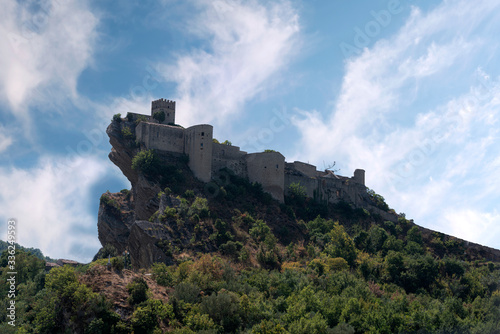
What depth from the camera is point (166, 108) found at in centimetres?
6788

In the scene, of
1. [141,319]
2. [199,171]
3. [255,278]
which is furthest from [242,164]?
[141,319]

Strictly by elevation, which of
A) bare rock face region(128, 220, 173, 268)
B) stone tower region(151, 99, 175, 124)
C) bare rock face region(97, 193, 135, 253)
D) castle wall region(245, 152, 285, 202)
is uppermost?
stone tower region(151, 99, 175, 124)

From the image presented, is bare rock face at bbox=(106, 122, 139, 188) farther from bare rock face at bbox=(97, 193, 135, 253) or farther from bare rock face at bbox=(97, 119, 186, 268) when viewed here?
bare rock face at bbox=(97, 193, 135, 253)

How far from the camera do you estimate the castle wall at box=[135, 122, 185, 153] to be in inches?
2416

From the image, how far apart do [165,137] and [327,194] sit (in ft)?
72.7

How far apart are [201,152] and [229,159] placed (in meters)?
4.57

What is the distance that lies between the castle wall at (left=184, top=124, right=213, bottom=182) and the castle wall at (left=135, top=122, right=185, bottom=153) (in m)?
1.99

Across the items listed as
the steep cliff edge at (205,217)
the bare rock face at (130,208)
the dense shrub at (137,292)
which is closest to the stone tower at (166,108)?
the steep cliff edge at (205,217)

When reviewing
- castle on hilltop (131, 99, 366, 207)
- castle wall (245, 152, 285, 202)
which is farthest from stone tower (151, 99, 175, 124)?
castle wall (245, 152, 285, 202)

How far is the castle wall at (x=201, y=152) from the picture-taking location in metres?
60.4

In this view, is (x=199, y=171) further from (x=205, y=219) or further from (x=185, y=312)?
(x=185, y=312)

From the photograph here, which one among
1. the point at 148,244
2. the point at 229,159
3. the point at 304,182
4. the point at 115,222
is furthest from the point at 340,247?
the point at 115,222

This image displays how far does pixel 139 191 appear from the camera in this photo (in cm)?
5903

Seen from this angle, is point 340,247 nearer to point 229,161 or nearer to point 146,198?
point 229,161
